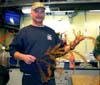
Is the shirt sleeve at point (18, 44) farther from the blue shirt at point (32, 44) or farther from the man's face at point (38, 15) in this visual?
the man's face at point (38, 15)

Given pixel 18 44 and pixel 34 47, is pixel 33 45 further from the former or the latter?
pixel 18 44

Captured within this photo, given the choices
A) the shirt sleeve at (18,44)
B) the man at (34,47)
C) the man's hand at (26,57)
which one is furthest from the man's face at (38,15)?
the man's hand at (26,57)

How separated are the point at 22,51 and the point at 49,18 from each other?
4.44 m

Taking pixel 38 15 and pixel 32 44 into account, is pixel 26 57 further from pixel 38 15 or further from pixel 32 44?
pixel 38 15

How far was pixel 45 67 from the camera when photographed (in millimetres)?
2342

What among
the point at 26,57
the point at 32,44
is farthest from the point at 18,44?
the point at 26,57

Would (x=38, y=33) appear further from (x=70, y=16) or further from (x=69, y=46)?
(x=70, y=16)

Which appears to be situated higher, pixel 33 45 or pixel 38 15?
pixel 38 15

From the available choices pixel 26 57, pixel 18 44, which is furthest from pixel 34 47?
pixel 26 57

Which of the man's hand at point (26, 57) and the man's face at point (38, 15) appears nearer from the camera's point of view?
the man's hand at point (26, 57)

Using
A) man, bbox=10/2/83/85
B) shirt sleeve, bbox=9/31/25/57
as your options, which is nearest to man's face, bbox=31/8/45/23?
man, bbox=10/2/83/85

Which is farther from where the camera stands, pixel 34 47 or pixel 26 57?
pixel 34 47

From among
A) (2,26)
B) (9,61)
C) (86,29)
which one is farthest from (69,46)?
(86,29)

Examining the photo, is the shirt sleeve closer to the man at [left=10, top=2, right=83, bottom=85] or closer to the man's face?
the man at [left=10, top=2, right=83, bottom=85]
